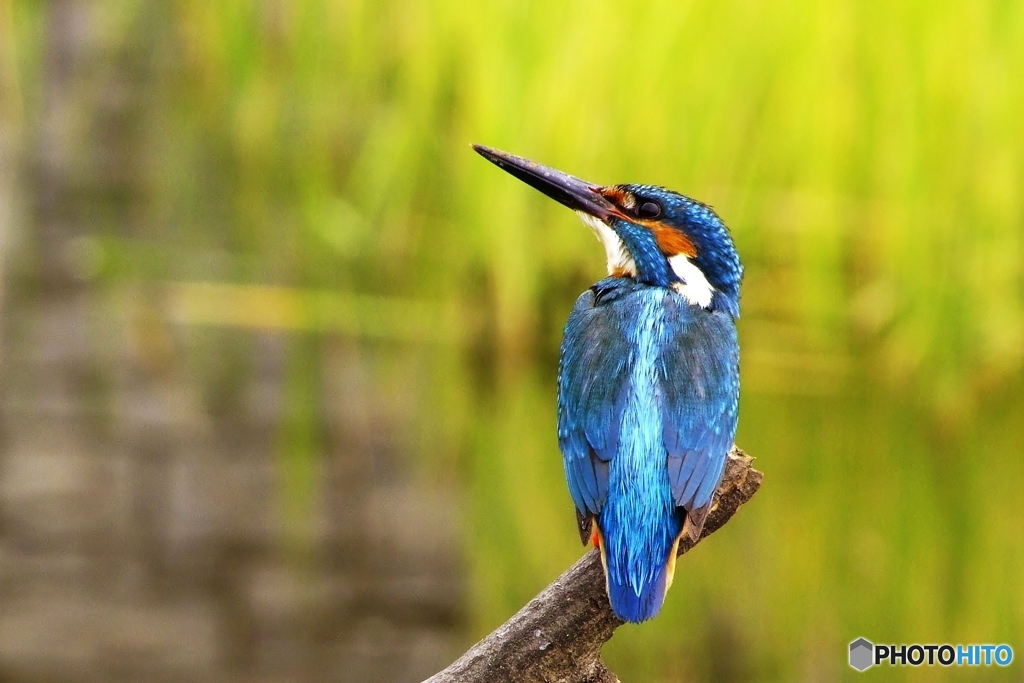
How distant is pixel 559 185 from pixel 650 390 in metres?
0.43

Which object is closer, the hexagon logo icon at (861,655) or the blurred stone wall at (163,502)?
the hexagon logo icon at (861,655)

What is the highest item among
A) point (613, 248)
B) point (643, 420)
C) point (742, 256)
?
point (613, 248)

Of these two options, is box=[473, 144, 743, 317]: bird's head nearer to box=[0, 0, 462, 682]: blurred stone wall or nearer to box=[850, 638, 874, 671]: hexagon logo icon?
box=[850, 638, 874, 671]: hexagon logo icon

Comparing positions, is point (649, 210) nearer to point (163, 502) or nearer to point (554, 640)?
point (554, 640)

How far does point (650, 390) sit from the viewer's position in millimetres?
1515

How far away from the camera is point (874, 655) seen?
306cm

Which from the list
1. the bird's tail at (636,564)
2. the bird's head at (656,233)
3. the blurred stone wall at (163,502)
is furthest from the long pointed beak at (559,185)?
the blurred stone wall at (163,502)

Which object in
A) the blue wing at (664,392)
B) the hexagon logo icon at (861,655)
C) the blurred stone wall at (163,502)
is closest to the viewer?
the blue wing at (664,392)

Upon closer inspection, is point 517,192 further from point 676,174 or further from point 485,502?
point 485,502

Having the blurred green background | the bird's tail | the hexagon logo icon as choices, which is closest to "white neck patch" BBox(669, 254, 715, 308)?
the bird's tail

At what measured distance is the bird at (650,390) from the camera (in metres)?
1.40

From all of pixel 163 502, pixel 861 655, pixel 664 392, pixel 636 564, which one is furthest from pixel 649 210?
pixel 163 502

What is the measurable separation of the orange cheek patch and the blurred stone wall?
1.79 meters

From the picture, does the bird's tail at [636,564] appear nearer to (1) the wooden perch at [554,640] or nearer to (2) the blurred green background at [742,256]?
(1) the wooden perch at [554,640]
